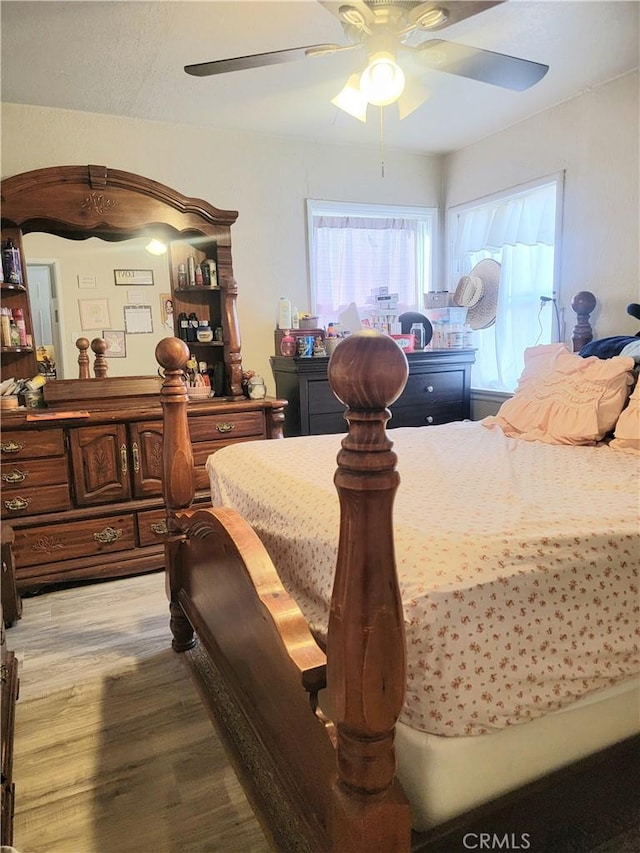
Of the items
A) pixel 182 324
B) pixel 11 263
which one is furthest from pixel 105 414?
pixel 11 263

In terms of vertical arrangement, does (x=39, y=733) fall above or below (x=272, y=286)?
below

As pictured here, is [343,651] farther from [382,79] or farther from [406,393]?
[406,393]

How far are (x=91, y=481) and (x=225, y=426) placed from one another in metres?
0.75

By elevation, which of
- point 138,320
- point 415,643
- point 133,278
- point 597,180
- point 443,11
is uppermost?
point 443,11

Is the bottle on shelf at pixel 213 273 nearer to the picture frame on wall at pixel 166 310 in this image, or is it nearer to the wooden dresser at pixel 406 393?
the picture frame on wall at pixel 166 310

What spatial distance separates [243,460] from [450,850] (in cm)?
121

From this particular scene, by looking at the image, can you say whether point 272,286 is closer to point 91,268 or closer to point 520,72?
point 91,268

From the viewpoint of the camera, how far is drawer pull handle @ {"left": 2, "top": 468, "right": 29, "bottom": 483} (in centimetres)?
259

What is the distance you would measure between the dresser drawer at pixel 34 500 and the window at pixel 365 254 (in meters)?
1.98

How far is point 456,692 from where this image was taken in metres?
0.87

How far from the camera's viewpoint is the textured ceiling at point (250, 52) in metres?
2.09

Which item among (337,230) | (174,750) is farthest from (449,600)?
(337,230)

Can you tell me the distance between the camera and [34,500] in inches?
105

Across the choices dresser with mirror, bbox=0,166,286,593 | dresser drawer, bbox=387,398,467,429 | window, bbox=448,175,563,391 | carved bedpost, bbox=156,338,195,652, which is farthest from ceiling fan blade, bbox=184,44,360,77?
dresser drawer, bbox=387,398,467,429
